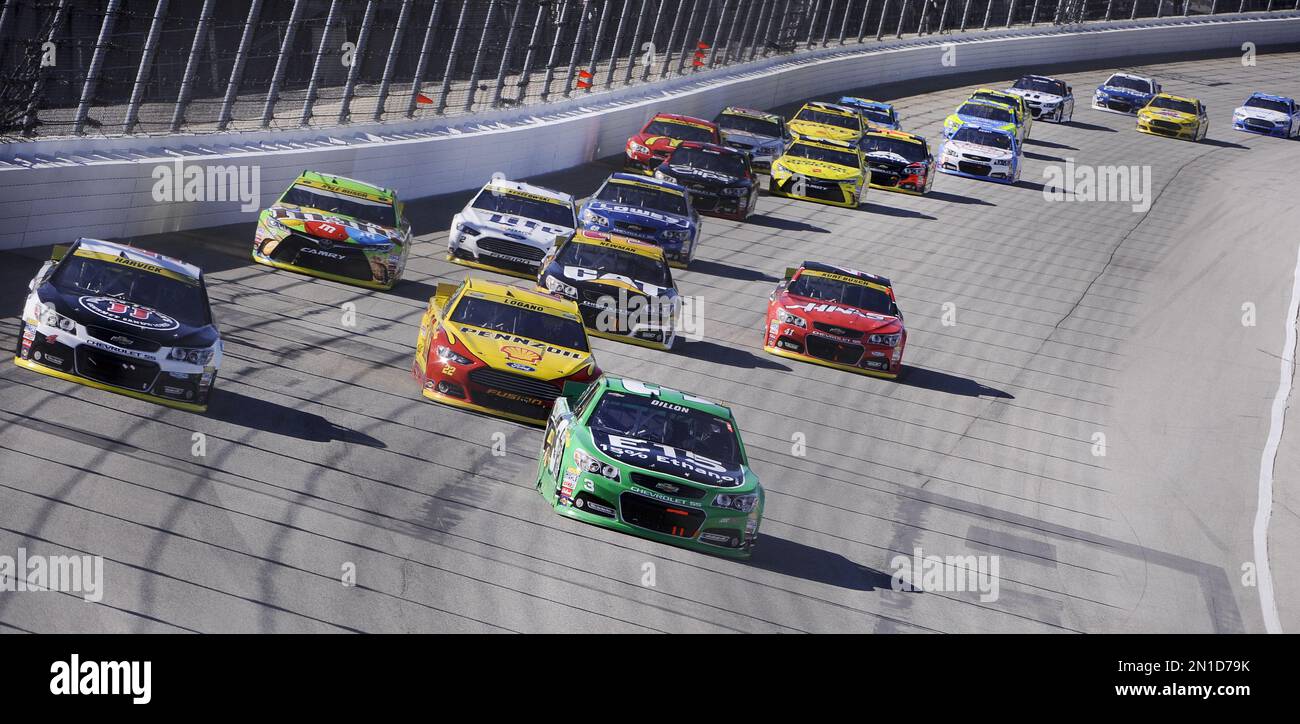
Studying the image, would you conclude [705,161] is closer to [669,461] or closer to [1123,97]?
[669,461]

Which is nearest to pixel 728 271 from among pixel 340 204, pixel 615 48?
pixel 340 204

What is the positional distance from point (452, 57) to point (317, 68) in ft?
15.4

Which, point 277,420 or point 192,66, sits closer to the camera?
point 277,420

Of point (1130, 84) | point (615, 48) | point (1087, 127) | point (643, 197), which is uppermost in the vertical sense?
point (1130, 84)

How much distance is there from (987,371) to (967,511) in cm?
735

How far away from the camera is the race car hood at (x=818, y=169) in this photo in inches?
1342

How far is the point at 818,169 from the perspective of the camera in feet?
113

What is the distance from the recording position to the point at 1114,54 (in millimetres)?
65938

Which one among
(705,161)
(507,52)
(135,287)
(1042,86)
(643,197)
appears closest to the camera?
(135,287)

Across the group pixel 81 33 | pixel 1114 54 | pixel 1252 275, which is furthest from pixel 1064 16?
pixel 81 33

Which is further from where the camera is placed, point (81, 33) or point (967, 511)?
point (81, 33)

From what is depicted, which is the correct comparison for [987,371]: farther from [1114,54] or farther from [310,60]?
[1114,54]

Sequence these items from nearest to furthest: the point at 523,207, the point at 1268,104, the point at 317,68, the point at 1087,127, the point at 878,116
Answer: the point at 523,207 → the point at 317,68 → the point at 878,116 → the point at 1087,127 → the point at 1268,104
